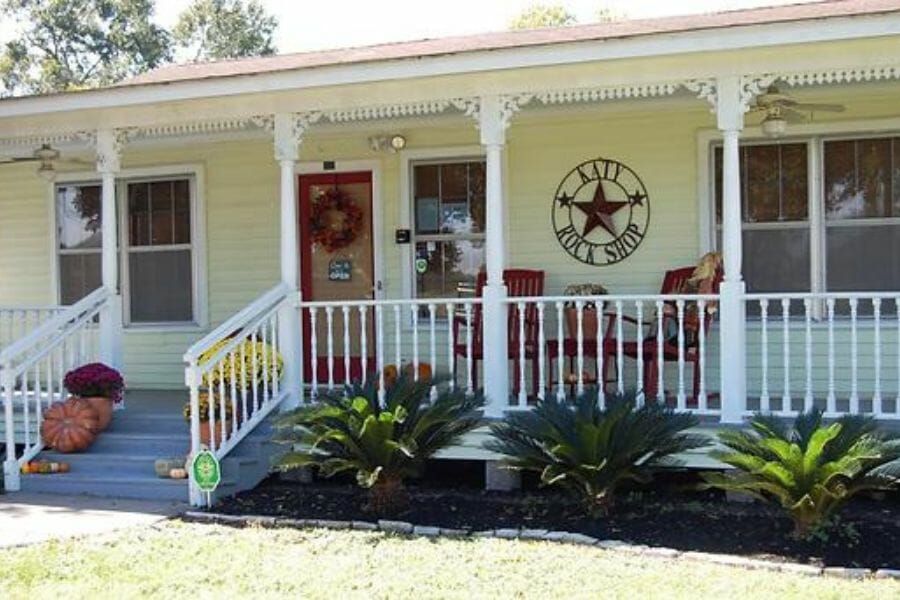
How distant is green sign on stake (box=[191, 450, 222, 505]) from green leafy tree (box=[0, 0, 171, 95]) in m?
35.7

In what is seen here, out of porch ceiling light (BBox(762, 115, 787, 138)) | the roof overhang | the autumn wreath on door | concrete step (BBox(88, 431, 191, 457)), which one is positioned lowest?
concrete step (BBox(88, 431, 191, 457))

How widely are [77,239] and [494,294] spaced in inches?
211

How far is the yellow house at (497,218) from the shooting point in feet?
23.9

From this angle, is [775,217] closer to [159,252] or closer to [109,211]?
[109,211]

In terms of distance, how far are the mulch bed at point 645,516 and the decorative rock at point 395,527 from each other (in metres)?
0.21

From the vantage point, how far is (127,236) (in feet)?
35.4

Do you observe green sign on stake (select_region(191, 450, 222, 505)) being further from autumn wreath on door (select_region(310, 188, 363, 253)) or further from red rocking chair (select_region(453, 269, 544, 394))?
autumn wreath on door (select_region(310, 188, 363, 253))

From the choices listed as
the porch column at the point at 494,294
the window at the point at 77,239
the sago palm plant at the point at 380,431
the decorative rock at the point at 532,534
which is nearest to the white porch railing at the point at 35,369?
the window at the point at 77,239

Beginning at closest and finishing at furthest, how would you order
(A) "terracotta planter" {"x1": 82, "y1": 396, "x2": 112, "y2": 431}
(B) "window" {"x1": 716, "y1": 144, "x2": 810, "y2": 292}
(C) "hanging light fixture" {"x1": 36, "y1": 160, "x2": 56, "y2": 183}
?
1. (A) "terracotta planter" {"x1": 82, "y1": 396, "x2": 112, "y2": 431}
2. (B) "window" {"x1": 716, "y1": 144, "x2": 810, "y2": 292}
3. (C) "hanging light fixture" {"x1": 36, "y1": 160, "x2": 56, "y2": 183}

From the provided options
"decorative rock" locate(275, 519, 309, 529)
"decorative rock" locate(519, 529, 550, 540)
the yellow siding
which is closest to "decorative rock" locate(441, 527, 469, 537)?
"decorative rock" locate(519, 529, 550, 540)

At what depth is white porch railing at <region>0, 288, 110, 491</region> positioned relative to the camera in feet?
26.1

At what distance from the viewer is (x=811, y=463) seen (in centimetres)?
583

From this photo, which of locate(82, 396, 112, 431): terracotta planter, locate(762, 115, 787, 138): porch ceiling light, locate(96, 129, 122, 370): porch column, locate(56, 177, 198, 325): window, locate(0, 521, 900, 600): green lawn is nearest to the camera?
locate(0, 521, 900, 600): green lawn

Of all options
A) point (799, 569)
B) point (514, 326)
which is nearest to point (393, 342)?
point (514, 326)
